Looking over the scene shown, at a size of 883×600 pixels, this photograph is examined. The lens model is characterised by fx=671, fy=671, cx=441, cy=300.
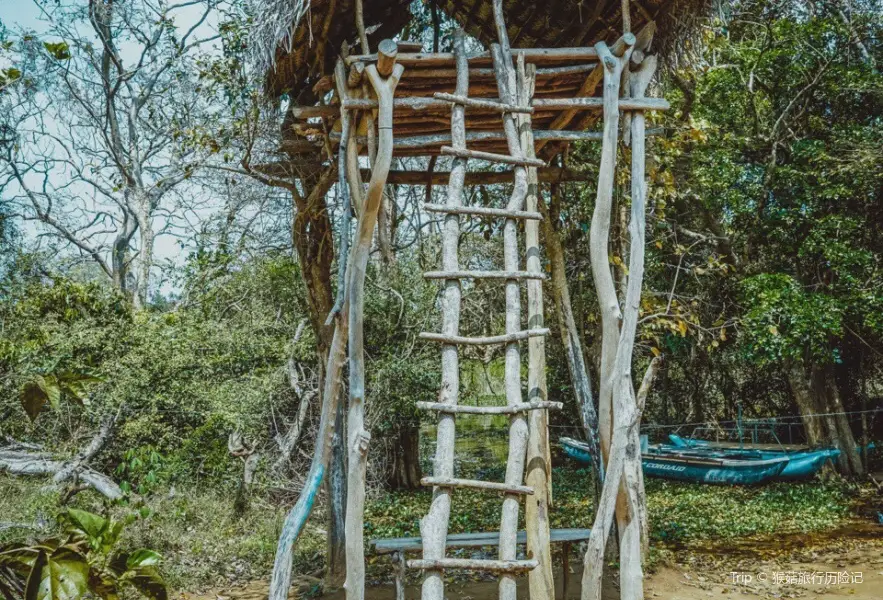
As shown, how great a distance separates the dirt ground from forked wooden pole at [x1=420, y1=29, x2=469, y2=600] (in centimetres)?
298

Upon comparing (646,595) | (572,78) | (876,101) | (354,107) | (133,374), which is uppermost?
(876,101)

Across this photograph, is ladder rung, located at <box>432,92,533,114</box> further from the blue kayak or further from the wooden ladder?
the blue kayak

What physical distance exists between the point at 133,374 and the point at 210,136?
13.0 feet

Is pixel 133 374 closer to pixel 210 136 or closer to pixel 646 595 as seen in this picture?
pixel 210 136

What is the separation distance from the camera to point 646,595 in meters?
6.30

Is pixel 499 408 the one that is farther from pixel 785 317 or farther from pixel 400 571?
pixel 785 317

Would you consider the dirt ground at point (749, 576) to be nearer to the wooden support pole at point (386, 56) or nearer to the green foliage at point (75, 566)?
the green foliage at point (75, 566)

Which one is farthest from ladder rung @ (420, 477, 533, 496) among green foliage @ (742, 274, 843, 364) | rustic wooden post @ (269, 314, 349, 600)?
green foliage @ (742, 274, 843, 364)

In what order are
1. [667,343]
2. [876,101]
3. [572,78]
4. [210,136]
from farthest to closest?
[667,343] < [876,101] < [210,136] < [572,78]

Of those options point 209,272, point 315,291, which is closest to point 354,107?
point 315,291

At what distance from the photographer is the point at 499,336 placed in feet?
12.3

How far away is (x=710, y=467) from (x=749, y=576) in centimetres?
509

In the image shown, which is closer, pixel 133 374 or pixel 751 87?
pixel 133 374

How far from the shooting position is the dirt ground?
6.23 m
